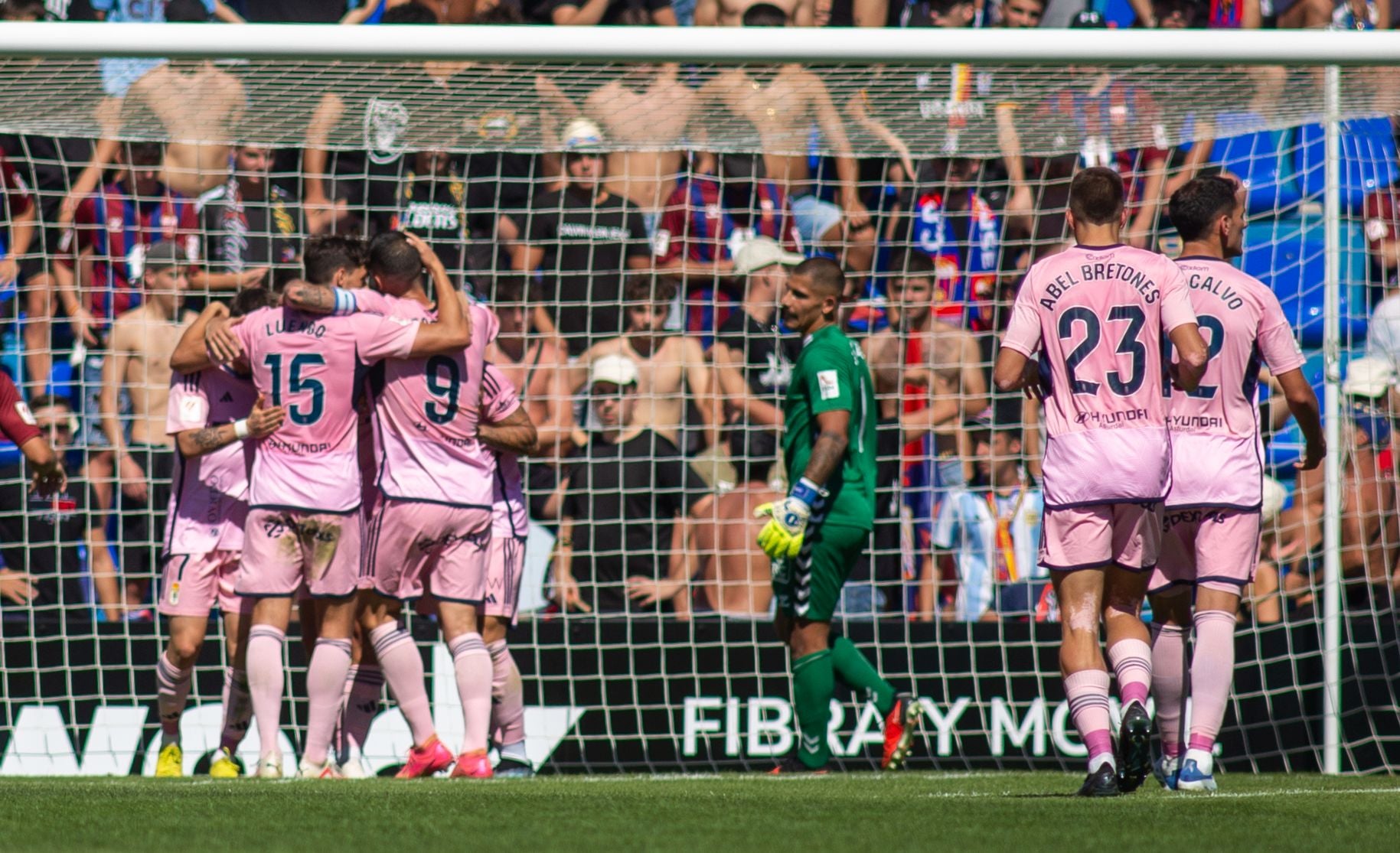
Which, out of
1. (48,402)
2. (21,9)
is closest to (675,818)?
(48,402)

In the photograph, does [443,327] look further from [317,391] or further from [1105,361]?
[1105,361]

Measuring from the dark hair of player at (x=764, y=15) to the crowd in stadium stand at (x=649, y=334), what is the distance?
44.8 inches

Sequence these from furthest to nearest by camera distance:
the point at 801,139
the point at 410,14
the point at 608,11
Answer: the point at 608,11 → the point at 410,14 → the point at 801,139

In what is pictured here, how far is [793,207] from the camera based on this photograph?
31.8 feet

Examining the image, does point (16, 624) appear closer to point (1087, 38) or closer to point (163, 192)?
point (163, 192)

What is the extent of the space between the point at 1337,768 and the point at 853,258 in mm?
3554

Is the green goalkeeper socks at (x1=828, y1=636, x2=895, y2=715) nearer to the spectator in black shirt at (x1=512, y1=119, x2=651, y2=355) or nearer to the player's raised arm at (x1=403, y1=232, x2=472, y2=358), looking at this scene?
the player's raised arm at (x1=403, y1=232, x2=472, y2=358)

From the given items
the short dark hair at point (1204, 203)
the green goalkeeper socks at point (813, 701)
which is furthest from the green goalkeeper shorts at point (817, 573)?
the short dark hair at point (1204, 203)

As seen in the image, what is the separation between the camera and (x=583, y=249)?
29.7ft

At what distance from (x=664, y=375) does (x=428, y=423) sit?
7.70 ft

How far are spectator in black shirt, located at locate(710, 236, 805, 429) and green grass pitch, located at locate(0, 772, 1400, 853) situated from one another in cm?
342

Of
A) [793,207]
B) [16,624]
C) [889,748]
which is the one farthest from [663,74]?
[16,624]

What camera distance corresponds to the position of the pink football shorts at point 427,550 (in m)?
6.70

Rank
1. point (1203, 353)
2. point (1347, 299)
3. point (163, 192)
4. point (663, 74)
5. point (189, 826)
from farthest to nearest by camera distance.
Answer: point (163, 192) → point (1347, 299) → point (663, 74) → point (1203, 353) → point (189, 826)
